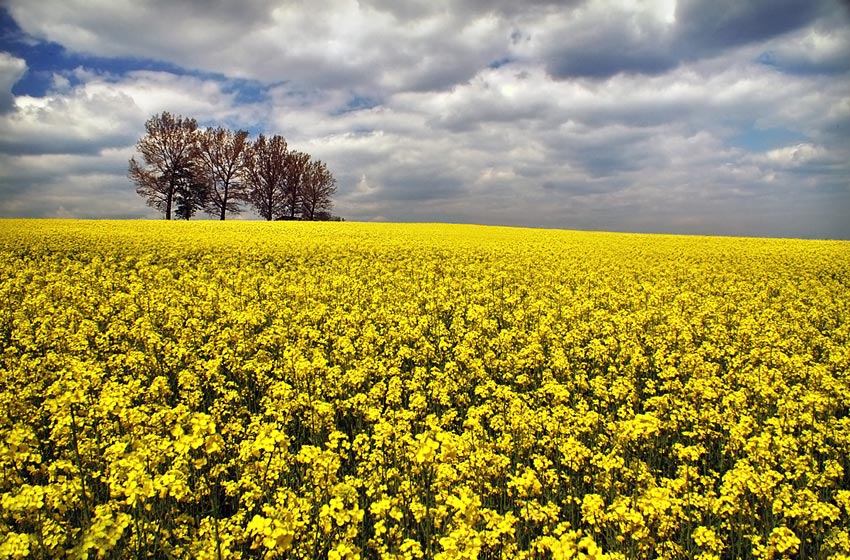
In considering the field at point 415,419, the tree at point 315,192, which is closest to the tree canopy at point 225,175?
the tree at point 315,192

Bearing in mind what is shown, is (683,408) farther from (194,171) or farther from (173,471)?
(194,171)

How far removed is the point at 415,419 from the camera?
6676 millimetres

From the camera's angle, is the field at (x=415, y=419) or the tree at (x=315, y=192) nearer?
the field at (x=415, y=419)

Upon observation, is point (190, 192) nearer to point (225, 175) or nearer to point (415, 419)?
point (225, 175)

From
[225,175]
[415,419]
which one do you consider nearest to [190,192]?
[225,175]

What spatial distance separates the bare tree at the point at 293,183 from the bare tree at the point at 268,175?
56cm

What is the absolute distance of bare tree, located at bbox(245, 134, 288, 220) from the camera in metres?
67.2

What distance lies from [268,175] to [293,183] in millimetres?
3608

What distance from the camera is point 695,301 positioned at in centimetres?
1404

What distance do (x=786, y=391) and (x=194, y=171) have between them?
64.1m

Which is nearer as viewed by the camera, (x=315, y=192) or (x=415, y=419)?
(x=415, y=419)

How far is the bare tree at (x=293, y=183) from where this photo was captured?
228 feet

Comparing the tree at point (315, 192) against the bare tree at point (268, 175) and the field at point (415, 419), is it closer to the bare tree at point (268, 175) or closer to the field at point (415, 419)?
the bare tree at point (268, 175)

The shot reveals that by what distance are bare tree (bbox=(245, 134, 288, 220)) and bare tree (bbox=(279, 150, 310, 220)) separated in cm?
56
